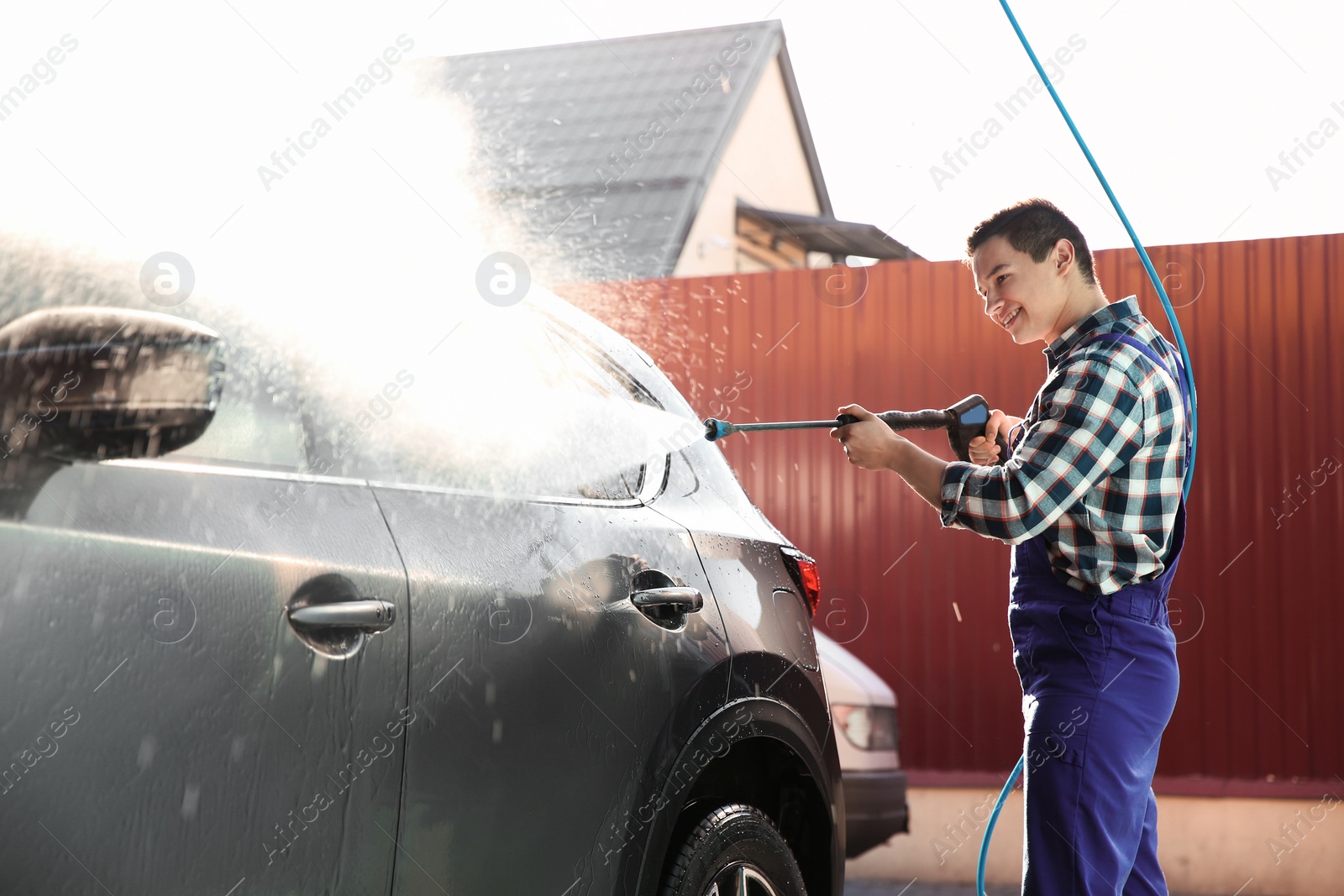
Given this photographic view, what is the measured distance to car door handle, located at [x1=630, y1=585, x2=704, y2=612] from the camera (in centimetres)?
216

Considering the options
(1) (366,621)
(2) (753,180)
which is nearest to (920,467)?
(1) (366,621)

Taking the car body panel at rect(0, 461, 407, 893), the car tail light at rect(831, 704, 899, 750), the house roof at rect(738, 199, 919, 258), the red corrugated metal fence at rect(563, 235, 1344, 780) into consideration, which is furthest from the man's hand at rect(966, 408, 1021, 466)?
the house roof at rect(738, 199, 919, 258)

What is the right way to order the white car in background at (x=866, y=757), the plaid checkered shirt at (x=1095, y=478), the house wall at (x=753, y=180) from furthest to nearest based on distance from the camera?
the house wall at (x=753, y=180) < the white car in background at (x=866, y=757) < the plaid checkered shirt at (x=1095, y=478)

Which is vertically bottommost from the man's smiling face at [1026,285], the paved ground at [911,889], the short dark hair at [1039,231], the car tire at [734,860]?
the paved ground at [911,889]

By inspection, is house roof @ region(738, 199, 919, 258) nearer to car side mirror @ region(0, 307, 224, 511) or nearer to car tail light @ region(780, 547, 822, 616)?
car tail light @ region(780, 547, 822, 616)

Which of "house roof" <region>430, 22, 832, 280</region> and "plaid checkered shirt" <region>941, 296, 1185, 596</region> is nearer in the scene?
"plaid checkered shirt" <region>941, 296, 1185, 596</region>

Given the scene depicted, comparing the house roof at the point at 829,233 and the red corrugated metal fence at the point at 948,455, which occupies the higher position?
the house roof at the point at 829,233

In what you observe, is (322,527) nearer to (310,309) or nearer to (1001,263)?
(310,309)

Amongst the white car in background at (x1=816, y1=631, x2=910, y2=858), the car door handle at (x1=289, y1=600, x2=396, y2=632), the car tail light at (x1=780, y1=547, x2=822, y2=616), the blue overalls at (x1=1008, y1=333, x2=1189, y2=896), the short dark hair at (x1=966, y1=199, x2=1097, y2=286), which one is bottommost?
the white car in background at (x1=816, y1=631, x2=910, y2=858)

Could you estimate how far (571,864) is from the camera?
192 centimetres

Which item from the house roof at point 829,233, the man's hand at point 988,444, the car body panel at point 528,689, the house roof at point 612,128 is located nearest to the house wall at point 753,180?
the house roof at point 612,128

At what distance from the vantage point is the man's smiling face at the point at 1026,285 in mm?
2502

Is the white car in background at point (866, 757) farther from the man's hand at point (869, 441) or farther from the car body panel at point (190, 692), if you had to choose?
the car body panel at point (190, 692)

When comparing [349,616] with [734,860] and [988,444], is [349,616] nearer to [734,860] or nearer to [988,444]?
[734,860]
